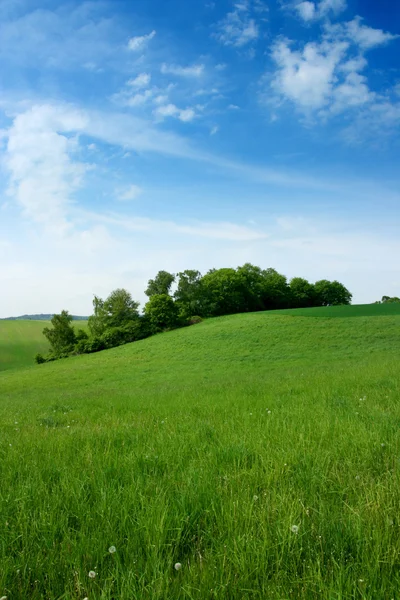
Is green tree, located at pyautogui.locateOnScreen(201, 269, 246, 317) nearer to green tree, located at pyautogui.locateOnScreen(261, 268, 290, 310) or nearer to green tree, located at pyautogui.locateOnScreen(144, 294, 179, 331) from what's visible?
green tree, located at pyautogui.locateOnScreen(261, 268, 290, 310)

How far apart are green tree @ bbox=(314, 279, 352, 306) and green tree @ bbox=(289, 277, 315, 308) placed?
10.4ft

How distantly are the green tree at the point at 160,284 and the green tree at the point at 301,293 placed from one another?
142ft

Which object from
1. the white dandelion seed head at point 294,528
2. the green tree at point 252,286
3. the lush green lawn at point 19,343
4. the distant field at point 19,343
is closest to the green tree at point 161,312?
the green tree at point 252,286

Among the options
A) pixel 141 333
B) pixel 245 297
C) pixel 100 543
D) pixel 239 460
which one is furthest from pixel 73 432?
pixel 245 297

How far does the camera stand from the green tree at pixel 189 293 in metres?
80.8

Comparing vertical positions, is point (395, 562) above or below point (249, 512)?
below

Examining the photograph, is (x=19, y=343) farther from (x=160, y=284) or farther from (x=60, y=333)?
(x=160, y=284)

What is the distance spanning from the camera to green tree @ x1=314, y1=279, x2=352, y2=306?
397 feet

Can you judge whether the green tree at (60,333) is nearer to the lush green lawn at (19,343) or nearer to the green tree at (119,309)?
the lush green lawn at (19,343)

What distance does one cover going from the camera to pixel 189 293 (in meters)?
82.2

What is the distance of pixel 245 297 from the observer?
94125 millimetres

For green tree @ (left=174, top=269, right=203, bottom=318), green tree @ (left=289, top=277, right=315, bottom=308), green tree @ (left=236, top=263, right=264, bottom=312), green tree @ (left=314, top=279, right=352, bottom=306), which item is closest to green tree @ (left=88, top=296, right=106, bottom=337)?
green tree @ (left=174, top=269, right=203, bottom=318)

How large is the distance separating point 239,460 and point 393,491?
5.01 ft

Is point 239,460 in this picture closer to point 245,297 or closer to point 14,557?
point 14,557
